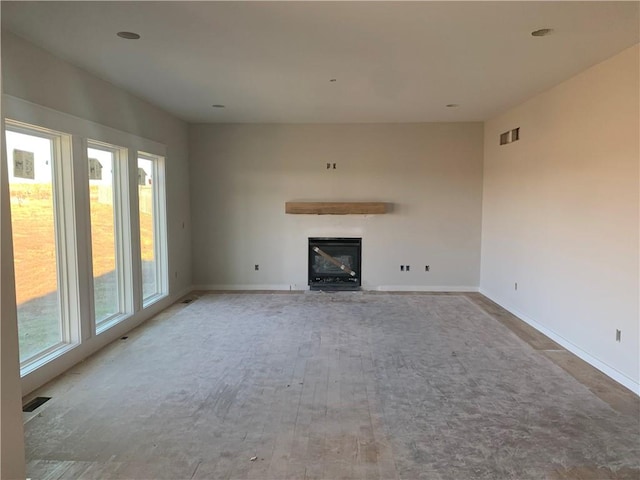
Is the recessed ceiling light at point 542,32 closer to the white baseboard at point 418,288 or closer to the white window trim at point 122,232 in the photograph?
the white window trim at point 122,232

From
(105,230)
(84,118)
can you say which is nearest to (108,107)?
(84,118)

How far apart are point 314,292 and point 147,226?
2631mm

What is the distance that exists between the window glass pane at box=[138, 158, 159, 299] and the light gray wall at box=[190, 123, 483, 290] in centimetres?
120

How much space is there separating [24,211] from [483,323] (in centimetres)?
469

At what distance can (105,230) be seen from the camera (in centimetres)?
429

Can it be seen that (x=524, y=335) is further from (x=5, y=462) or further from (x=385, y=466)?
(x=5, y=462)

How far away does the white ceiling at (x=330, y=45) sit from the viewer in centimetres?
255

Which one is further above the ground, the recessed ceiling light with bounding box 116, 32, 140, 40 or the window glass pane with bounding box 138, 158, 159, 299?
the recessed ceiling light with bounding box 116, 32, 140, 40

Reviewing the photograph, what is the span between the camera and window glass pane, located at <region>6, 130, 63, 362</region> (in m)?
3.14

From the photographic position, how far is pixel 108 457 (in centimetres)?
232

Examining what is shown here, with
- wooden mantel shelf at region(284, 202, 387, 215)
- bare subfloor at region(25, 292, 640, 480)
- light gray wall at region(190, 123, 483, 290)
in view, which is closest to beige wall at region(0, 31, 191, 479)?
light gray wall at region(190, 123, 483, 290)

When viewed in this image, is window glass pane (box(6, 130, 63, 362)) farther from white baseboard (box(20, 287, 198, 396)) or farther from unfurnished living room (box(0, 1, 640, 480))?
white baseboard (box(20, 287, 198, 396))

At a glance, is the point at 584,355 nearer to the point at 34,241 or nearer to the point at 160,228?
the point at 34,241

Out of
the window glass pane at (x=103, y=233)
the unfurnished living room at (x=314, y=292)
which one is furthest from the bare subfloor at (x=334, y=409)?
the window glass pane at (x=103, y=233)
